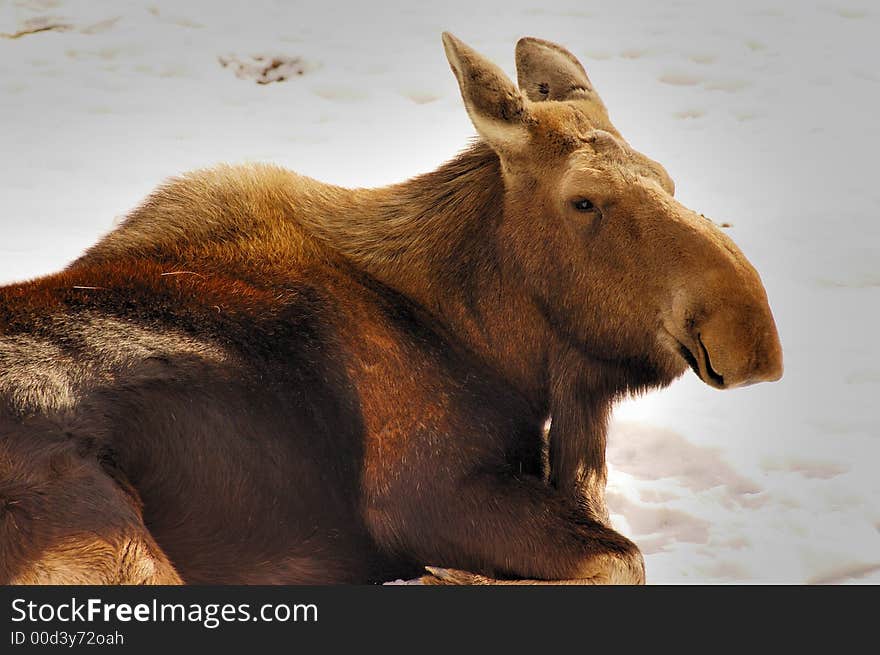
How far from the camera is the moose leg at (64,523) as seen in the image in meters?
3.09

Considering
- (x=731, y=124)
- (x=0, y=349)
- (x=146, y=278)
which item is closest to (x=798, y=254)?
(x=731, y=124)

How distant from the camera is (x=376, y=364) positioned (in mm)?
3645

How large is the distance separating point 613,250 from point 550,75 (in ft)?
2.90

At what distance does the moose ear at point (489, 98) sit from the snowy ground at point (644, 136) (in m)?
1.48

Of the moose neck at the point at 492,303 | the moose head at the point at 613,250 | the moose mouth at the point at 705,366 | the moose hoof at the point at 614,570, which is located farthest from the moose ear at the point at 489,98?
the moose hoof at the point at 614,570

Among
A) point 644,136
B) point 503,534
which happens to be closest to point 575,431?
point 503,534

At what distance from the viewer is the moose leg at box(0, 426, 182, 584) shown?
3088mm

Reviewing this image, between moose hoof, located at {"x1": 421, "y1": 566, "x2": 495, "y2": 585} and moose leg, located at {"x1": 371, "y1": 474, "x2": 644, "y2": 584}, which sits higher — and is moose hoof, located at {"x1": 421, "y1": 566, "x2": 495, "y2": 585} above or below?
below

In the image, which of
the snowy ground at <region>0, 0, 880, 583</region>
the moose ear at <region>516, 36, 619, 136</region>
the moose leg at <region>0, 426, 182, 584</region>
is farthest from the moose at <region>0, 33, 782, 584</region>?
the snowy ground at <region>0, 0, 880, 583</region>

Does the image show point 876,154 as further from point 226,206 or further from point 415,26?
point 226,206

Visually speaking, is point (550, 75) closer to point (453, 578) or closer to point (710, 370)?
point (710, 370)

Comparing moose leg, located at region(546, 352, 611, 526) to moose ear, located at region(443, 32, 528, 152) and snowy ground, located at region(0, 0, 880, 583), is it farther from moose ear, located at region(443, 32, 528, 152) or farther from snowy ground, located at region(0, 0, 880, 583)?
moose ear, located at region(443, 32, 528, 152)

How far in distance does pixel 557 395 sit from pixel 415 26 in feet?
14.5

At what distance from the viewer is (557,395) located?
381 centimetres
